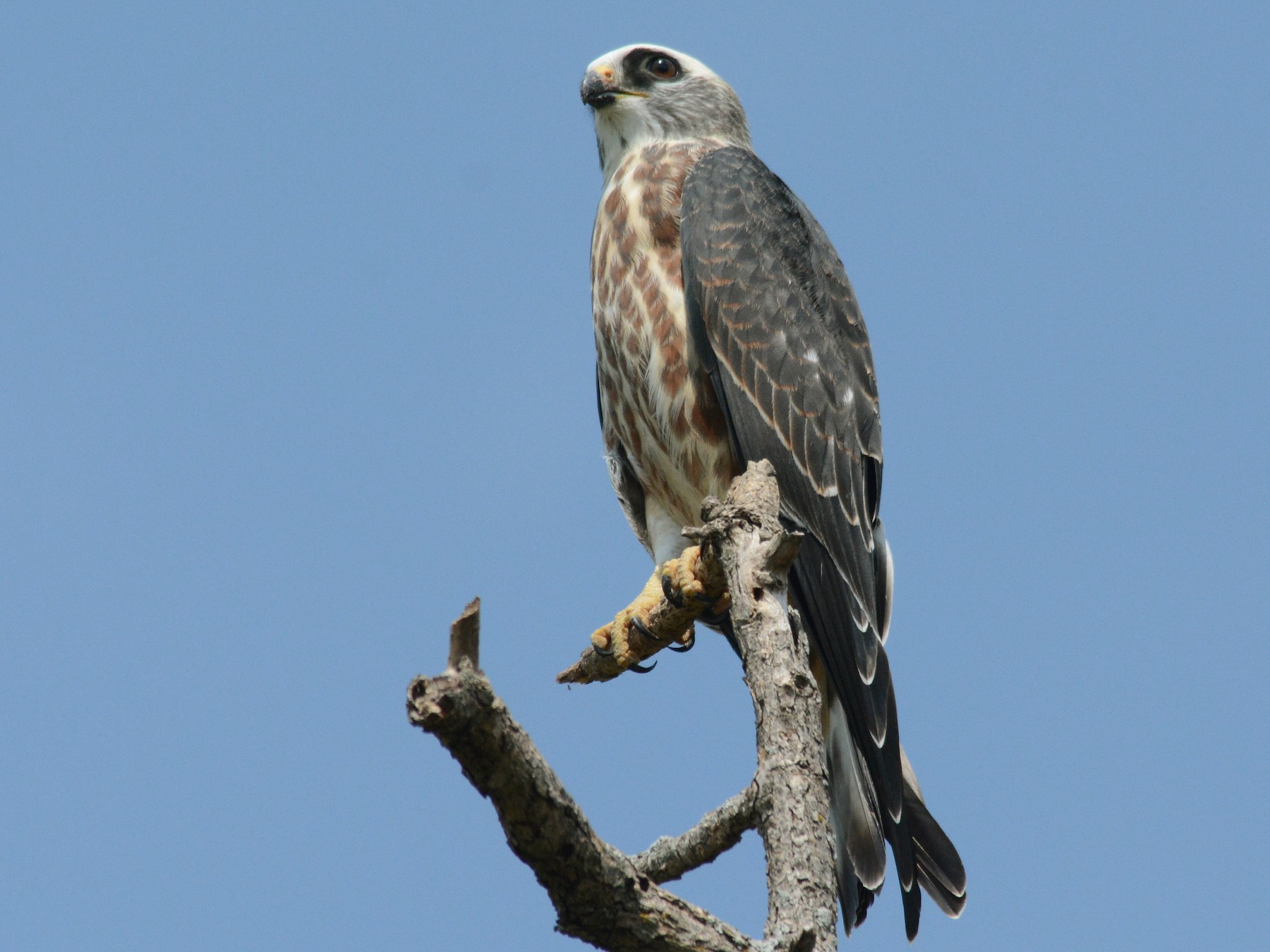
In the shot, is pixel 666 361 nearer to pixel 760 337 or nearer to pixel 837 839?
pixel 760 337

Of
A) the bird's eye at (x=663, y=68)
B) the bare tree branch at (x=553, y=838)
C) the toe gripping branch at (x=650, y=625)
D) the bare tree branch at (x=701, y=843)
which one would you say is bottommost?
the bare tree branch at (x=553, y=838)

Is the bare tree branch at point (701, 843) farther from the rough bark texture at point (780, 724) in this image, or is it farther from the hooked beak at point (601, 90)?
the hooked beak at point (601, 90)

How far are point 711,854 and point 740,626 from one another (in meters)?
0.68

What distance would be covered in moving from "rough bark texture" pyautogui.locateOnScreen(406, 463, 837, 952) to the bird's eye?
3.58 m

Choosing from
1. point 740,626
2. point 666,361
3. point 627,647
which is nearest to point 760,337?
point 666,361

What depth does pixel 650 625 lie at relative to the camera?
463cm

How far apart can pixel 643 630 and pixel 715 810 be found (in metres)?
1.36

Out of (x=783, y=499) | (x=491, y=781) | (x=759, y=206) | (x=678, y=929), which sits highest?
(x=759, y=206)

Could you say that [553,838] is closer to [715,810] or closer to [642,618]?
[715,810]

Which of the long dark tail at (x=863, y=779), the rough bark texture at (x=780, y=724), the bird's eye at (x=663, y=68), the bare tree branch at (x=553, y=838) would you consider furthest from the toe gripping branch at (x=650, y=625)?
the bird's eye at (x=663, y=68)

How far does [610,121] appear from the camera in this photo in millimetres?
6277

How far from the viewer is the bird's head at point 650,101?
6223 mm

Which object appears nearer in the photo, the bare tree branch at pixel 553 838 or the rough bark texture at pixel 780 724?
the bare tree branch at pixel 553 838

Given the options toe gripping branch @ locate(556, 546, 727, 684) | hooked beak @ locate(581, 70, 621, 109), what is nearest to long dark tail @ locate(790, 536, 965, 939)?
toe gripping branch @ locate(556, 546, 727, 684)
